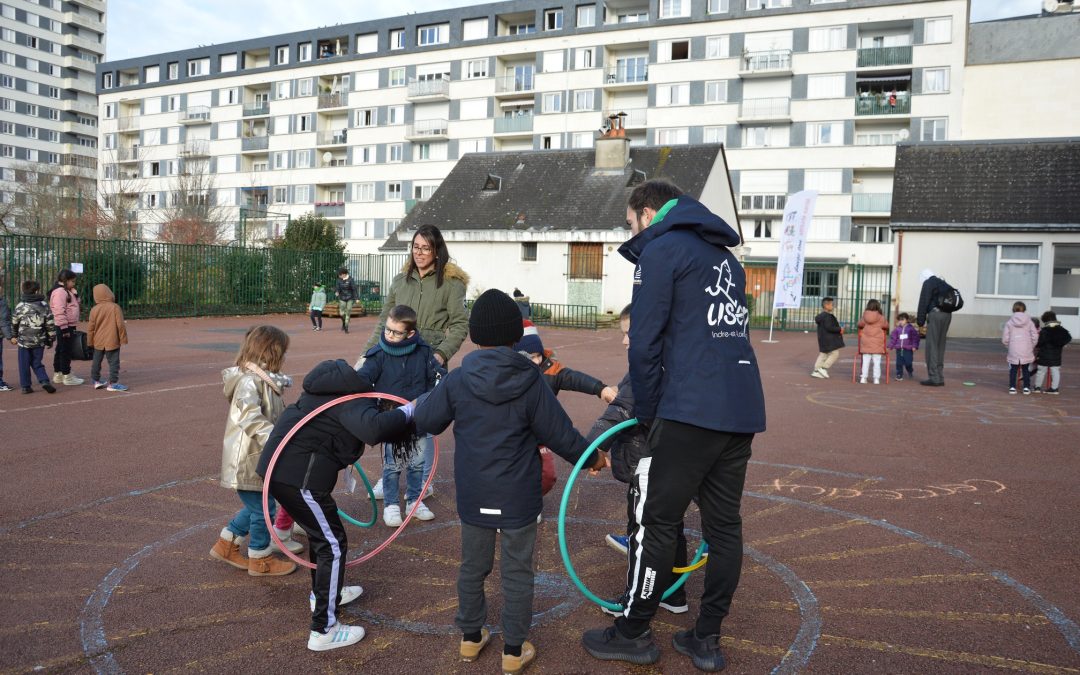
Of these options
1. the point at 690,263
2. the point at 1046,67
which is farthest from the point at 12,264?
the point at 1046,67

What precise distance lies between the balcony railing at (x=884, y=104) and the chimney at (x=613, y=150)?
2077 cm

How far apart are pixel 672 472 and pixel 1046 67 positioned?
57599 millimetres

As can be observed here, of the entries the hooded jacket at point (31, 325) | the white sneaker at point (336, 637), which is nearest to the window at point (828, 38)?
the hooded jacket at point (31, 325)

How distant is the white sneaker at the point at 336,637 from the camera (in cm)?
388

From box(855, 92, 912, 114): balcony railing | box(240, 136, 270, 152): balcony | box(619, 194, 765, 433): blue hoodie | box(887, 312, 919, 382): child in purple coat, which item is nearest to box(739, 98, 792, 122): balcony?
box(855, 92, 912, 114): balcony railing

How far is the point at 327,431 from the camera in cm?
414

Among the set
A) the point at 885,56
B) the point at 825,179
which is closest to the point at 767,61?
the point at 885,56

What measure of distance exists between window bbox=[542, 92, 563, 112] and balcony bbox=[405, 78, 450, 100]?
27.6 feet

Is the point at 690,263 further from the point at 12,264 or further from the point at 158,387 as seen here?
the point at 12,264

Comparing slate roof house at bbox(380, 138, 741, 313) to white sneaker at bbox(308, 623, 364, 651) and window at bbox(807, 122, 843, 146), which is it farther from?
white sneaker at bbox(308, 623, 364, 651)

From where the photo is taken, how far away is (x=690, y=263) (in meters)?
3.65

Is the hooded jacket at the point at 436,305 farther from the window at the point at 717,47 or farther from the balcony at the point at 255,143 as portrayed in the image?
the balcony at the point at 255,143

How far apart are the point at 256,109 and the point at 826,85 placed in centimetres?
4748

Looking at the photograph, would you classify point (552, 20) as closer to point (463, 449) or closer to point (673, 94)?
point (673, 94)
